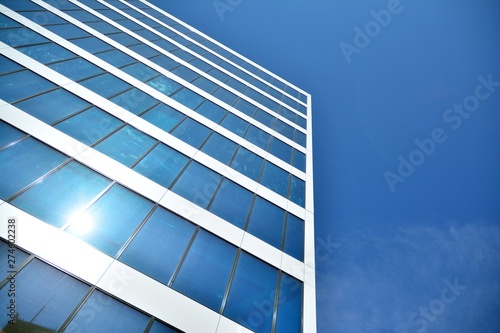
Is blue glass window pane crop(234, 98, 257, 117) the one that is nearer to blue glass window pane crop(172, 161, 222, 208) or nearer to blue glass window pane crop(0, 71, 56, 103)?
blue glass window pane crop(172, 161, 222, 208)

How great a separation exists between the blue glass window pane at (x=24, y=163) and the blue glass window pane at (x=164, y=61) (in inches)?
499

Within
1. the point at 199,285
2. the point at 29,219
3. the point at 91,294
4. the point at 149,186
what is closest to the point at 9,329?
the point at 91,294

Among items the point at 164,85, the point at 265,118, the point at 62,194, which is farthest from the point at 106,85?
the point at 265,118

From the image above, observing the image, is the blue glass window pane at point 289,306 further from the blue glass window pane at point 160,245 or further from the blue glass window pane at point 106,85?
the blue glass window pane at point 106,85

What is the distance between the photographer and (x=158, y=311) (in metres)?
8.96

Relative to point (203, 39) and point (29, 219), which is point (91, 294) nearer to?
point (29, 219)

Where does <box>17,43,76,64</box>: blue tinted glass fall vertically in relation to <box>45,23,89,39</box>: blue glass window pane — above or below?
below

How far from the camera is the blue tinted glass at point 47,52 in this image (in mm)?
14828

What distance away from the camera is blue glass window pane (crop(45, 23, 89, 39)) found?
1756cm

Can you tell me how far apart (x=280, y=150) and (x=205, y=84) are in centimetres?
835

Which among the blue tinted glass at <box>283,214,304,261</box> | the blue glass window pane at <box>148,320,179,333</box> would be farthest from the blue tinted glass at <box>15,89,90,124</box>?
the blue tinted glass at <box>283,214,304,261</box>

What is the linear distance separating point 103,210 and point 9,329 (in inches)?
170

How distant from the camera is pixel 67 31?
59.8ft

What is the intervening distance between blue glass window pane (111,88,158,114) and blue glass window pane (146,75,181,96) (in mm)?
1571
